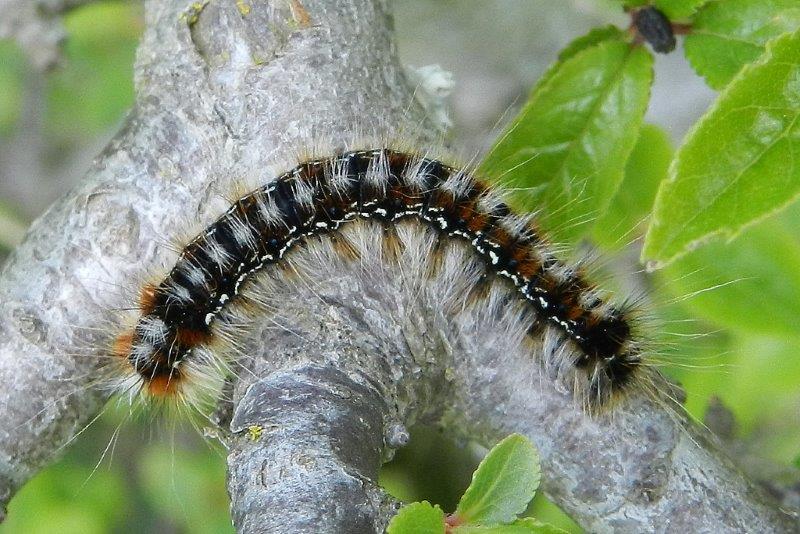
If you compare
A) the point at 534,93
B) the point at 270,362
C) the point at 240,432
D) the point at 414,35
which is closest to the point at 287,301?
the point at 270,362

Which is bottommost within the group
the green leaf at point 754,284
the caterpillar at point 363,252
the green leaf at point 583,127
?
the caterpillar at point 363,252

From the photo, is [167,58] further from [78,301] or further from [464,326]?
[464,326]

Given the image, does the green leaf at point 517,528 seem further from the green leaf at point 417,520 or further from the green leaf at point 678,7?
the green leaf at point 678,7

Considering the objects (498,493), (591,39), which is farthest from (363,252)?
(498,493)

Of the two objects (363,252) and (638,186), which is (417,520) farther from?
(638,186)

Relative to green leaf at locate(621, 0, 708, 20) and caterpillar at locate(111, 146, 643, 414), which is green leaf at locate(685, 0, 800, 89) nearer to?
green leaf at locate(621, 0, 708, 20)

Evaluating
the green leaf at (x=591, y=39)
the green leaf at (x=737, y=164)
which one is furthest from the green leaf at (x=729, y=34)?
the green leaf at (x=737, y=164)

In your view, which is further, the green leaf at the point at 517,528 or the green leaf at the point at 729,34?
Answer: the green leaf at the point at 729,34
